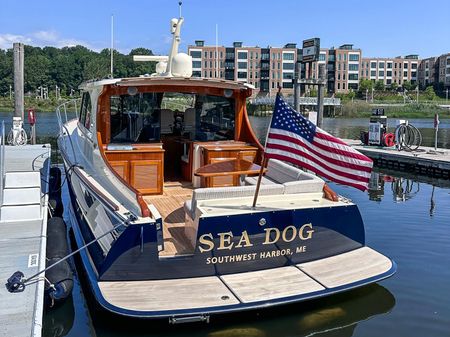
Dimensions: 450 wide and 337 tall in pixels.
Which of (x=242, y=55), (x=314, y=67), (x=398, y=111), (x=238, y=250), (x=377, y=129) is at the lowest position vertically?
(x=238, y=250)

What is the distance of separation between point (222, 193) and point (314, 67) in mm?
97626

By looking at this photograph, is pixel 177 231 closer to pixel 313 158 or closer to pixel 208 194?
pixel 208 194

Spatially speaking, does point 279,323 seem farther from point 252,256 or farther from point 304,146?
point 304,146

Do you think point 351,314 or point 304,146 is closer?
point 304,146

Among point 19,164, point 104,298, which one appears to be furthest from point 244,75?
point 104,298

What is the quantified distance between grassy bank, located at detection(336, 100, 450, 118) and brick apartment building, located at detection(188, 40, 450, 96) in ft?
42.4

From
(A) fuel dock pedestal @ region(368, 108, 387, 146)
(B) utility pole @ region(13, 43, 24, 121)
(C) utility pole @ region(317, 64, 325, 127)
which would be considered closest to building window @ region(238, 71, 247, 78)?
(C) utility pole @ region(317, 64, 325, 127)

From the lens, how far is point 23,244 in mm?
6523

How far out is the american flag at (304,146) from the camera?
604 centimetres

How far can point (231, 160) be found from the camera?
8.45 meters

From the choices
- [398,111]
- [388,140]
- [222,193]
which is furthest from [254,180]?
[398,111]

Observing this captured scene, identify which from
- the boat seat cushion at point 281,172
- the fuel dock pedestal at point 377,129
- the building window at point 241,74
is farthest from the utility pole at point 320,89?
the building window at point 241,74

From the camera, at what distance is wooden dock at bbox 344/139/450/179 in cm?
1738

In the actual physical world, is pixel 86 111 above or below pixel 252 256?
above
